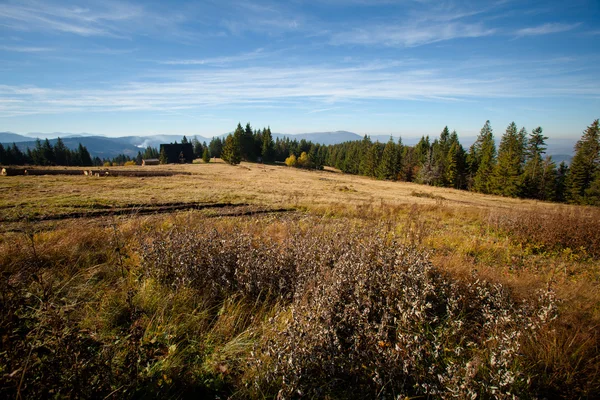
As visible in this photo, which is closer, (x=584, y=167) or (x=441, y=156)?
(x=584, y=167)

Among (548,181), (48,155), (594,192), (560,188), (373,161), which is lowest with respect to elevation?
(594,192)

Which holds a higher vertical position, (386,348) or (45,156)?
(45,156)

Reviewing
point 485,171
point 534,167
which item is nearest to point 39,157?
point 485,171

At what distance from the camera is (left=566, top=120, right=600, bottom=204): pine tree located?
153ft

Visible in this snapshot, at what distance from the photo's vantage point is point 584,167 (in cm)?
4716

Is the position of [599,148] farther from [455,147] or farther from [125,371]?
[125,371]

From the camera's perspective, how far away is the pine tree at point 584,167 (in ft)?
153

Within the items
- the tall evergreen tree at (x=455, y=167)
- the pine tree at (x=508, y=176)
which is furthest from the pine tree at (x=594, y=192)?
the tall evergreen tree at (x=455, y=167)

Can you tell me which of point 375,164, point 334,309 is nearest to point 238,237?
point 334,309

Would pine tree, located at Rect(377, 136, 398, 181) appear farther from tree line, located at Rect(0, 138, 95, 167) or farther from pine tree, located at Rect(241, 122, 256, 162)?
tree line, located at Rect(0, 138, 95, 167)

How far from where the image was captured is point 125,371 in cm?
215

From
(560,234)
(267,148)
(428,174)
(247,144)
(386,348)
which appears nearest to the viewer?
(386,348)

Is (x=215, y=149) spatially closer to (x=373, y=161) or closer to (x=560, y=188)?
(x=373, y=161)

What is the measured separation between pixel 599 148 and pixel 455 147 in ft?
78.2
